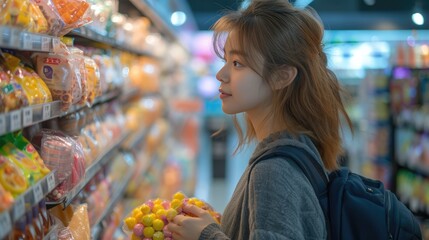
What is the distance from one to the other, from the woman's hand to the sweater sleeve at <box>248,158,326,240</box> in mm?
214

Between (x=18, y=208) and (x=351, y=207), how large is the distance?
1019 mm

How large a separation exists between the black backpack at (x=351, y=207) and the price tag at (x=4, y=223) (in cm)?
79

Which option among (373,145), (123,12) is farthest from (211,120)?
(123,12)

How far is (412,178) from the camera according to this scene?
6750 mm

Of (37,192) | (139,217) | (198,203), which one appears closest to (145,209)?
(139,217)

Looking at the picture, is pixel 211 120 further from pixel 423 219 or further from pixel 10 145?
pixel 10 145

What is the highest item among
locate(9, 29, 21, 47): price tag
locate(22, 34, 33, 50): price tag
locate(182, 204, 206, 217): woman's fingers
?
locate(9, 29, 21, 47): price tag

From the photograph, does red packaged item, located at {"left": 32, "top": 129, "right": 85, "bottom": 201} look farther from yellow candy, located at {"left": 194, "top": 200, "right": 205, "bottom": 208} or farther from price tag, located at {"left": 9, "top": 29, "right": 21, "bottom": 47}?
price tag, located at {"left": 9, "top": 29, "right": 21, "bottom": 47}

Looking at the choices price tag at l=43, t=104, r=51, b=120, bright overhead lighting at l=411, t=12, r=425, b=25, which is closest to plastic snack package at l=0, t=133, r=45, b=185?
price tag at l=43, t=104, r=51, b=120

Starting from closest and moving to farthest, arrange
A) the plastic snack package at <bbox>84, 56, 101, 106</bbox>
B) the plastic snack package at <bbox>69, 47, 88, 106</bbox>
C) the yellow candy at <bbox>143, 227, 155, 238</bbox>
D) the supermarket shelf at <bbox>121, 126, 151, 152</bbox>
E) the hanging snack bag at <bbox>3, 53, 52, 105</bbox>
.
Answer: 1. the hanging snack bag at <bbox>3, 53, 52, 105</bbox>
2. the yellow candy at <bbox>143, 227, 155, 238</bbox>
3. the plastic snack package at <bbox>69, 47, 88, 106</bbox>
4. the plastic snack package at <bbox>84, 56, 101, 106</bbox>
5. the supermarket shelf at <bbox>121, 126, 151, 152</bbox>

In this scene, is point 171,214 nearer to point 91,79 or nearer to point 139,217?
point 139,217

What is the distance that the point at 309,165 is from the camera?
2059 millimetres

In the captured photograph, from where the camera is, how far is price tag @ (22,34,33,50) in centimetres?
192

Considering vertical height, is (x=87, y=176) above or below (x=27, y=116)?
below
